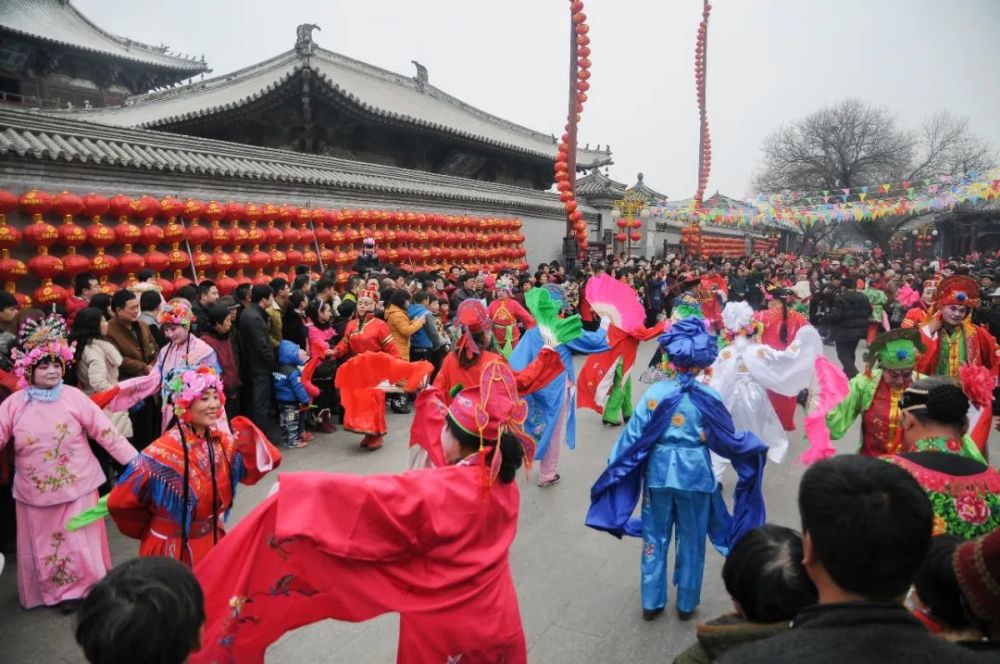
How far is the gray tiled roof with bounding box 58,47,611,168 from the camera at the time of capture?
1420cm

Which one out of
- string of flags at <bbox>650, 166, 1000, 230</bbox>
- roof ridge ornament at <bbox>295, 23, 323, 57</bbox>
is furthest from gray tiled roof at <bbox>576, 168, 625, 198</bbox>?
roof ridge ornament at <bbox>295, 23, 323, 57</bbox>

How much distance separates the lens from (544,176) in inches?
949

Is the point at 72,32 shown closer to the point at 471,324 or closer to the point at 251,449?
the point at 471,324

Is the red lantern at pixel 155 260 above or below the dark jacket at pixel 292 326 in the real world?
above

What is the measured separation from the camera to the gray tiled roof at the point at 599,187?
25.8m

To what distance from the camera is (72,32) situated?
64.7 feet

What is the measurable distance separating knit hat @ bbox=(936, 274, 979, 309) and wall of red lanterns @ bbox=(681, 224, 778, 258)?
2950 cm

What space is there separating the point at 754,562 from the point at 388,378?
15.6ft

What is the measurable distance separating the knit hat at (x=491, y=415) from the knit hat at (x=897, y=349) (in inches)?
88.6

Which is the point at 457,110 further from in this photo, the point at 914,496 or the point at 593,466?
the point at 914,496

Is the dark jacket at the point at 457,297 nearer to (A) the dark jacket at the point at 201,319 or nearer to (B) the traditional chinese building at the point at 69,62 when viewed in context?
(A) the dark jacket at the point at 201,319

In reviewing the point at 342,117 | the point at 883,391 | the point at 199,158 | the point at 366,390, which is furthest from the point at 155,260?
the point at 883,391

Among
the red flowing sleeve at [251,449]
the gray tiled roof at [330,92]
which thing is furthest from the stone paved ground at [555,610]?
the gray tiled roof at [330,92]

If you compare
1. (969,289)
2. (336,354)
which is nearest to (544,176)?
(336,354)
